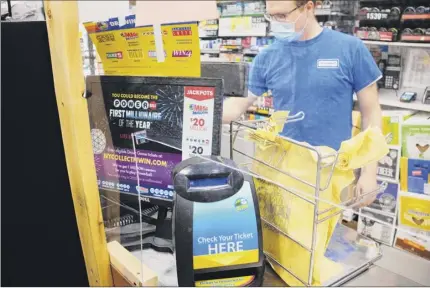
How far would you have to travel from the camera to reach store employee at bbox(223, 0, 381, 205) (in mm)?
1557

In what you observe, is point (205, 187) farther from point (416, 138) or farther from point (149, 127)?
point (416, 138)

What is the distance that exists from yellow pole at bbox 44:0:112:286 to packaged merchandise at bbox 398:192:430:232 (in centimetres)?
166

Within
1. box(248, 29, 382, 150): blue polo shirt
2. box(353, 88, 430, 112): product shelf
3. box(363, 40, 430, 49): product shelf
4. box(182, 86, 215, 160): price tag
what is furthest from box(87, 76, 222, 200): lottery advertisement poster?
box(363, 40, 430, 49): product shelf

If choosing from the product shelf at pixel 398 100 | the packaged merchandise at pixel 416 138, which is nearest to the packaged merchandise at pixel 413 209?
the packaged merchandise at pixel 416 138

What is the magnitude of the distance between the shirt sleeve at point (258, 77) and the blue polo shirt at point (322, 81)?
0.07m

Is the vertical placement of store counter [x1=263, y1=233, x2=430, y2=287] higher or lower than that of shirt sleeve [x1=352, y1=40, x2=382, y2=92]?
lower

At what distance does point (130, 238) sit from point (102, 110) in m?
0.32

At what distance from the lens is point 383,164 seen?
91.0 inches

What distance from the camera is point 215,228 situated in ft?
2.28

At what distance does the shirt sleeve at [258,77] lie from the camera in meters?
1.76

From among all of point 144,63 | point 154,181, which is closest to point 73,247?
point 154,181

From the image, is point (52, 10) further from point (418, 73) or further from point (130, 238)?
point (418, 73)

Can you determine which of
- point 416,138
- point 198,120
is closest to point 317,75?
point 416,138

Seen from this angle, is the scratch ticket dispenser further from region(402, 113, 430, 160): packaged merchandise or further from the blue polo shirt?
region(402, 113, 430, 160): packaged merchandise
